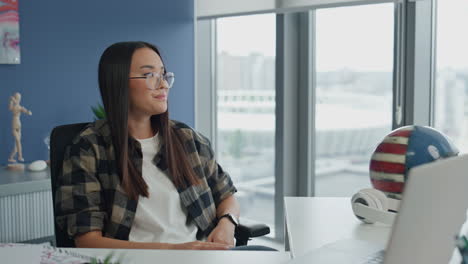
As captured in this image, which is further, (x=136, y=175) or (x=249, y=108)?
(x=249, y=108)

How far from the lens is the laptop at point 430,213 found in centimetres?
79

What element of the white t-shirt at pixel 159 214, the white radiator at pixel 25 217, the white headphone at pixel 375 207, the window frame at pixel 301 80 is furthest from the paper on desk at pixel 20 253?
the window frame at pixel 301 80

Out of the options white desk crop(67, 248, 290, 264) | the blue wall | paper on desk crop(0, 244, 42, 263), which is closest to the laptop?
white desk crop(67, 248, 290, 264)

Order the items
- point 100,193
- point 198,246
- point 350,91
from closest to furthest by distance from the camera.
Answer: point 198,246
point 100,193
point 350,91

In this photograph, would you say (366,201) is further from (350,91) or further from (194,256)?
(350,91)

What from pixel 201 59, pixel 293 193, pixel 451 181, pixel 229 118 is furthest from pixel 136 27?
pixel 451 181

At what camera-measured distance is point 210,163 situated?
198 centimetres

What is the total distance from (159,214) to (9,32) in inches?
64.6

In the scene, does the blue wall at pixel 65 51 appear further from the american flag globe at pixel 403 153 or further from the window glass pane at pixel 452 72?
the american flag globe at pixel 403 153

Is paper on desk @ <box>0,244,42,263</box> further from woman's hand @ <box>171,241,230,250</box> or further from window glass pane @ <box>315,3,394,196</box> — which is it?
window glass pane @ <box>315,3,394,196</box>

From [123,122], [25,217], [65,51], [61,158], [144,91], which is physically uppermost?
[65,51]

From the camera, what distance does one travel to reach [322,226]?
1.62 metres

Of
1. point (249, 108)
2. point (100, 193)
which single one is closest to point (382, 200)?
point (100, 193)

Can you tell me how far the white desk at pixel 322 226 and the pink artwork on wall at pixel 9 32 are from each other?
1765 mm
